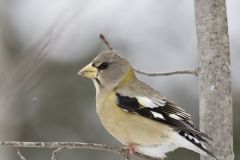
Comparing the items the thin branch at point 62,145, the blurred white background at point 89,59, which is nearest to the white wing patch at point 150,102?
the thin branch at point 62,145

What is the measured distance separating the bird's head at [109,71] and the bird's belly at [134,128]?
300 mm

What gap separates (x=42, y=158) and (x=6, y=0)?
220 centimetres

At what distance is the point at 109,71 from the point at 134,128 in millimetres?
540

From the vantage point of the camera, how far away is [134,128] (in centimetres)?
361

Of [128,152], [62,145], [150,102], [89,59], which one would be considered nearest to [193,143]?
[128,152]

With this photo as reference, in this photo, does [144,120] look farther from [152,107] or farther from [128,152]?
[128,152]

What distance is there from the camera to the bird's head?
3953mm

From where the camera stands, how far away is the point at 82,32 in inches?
363

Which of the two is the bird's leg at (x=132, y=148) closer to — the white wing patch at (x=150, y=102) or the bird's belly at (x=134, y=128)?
the bird's belly at (x=134, y=128)

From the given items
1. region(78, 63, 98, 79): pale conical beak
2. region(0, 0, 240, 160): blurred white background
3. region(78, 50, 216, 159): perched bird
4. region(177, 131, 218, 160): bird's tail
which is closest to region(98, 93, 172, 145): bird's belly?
region(78, 50, 216, 159): perched bird

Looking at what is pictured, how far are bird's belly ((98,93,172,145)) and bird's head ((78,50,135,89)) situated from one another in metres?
0.30

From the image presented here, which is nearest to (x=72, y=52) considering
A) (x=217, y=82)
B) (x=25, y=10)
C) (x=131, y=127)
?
(x=25, y=10)

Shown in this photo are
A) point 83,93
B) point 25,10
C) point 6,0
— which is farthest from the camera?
point 25,10

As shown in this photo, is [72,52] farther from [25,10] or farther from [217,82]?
[217,82]
